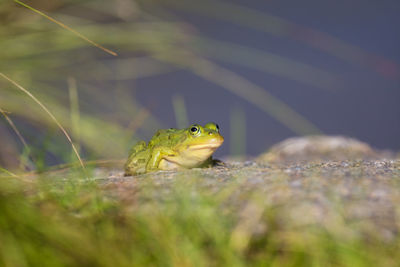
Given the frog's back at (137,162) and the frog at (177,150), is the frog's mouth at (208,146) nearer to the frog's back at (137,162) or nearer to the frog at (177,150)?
the frog at (177,150)

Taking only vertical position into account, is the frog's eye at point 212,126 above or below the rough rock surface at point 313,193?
above

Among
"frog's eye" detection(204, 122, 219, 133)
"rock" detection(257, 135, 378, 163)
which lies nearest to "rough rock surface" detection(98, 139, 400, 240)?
"frog's eye" detection(204, 122, 219, 133)

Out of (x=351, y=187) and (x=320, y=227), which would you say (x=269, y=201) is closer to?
(x=320, y=227)

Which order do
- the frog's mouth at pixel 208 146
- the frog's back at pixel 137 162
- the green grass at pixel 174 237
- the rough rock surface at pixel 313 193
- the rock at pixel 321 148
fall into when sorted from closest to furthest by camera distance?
1. the green grass at pixel 174 237
2. the rough rock surface at pixel 313 193
3. the frog's mouth at pixel 208 146
4. the frog's back at pixel 137 162
5. the rock at pixel 321 148

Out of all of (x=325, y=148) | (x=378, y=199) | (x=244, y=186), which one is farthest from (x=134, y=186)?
(x=325, y=148)

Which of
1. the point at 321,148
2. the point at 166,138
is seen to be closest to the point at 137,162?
the point at 166,138

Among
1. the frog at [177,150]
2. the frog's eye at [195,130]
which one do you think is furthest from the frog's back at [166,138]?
the frog's eye at [195,130]
